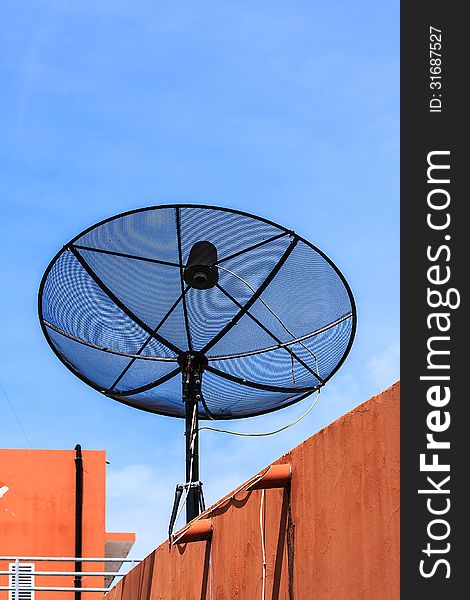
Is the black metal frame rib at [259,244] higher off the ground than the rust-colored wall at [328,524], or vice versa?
the black metal frame rib at [259,244]

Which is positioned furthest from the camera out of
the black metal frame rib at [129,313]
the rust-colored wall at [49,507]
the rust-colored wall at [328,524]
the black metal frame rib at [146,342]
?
the rust-colored wall at [49,507]

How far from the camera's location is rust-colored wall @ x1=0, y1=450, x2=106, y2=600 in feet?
58.3

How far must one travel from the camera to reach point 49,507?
59.5 ft

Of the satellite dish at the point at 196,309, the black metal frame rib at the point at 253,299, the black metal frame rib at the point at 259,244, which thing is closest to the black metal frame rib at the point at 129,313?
the satellite dish at the point at 196,309

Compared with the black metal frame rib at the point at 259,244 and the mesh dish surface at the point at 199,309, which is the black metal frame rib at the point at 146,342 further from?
the black metal frame rib at the point at 259,244

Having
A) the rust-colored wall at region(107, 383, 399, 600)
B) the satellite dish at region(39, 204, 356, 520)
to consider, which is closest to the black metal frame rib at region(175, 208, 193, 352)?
the satellite dish at region(39, 204, 356, 520)

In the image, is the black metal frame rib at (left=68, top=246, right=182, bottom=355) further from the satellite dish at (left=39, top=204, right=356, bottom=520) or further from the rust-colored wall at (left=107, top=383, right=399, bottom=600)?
the rust-colored wall at (left=107, top=383, right=399, bottom=600)

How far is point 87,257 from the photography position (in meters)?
9.43

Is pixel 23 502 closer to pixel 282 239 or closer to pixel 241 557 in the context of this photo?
pixel 282 239

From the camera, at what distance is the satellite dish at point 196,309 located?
30.7 feet

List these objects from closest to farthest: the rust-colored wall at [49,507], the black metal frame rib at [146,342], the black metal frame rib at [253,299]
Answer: the black metal frame rib at [253,299], the black metal frame rib at [146,342], the rust-colored wall at [49,507]

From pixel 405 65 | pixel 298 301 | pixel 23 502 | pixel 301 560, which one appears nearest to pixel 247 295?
pixel 298 301

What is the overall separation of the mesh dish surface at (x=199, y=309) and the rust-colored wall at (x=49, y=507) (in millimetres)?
8625

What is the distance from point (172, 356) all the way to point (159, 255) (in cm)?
95
